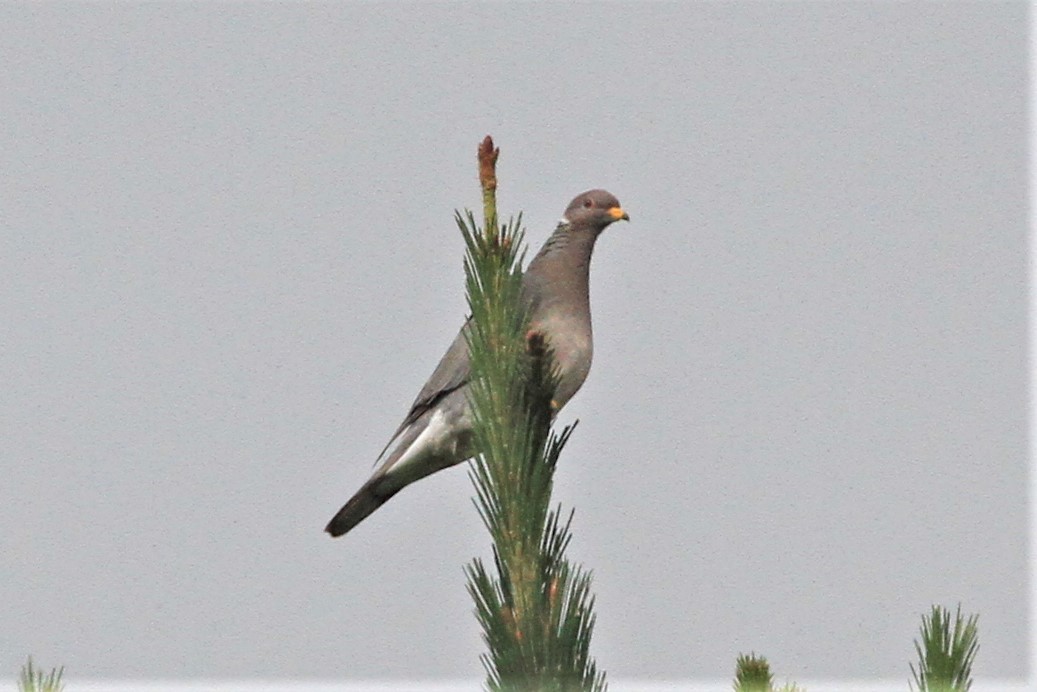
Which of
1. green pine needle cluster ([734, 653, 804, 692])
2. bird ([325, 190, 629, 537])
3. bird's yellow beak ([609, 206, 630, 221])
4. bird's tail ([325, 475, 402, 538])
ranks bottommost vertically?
green pine needle cluster ([734, 653, 804, 692])

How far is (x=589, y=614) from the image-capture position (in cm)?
299

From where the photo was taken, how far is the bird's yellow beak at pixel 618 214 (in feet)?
21.8

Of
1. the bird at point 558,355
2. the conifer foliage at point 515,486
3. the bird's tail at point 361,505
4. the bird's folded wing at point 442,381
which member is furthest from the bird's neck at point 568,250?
the conifer foliage at point 515,486

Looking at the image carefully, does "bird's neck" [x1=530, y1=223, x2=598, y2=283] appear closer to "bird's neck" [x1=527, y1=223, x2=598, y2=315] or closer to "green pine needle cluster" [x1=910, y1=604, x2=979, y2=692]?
"bird's neck" [x1=527, y1=223, x2=598, y2=315]

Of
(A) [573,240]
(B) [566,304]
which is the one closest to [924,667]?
(B) [566,304]

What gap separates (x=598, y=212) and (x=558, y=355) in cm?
97

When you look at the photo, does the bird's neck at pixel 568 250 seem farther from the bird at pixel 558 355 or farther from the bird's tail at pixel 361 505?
the bird's tail at pixel 361 505

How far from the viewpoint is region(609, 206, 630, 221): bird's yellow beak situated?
6645mm

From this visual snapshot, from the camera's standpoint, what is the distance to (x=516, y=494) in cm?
311

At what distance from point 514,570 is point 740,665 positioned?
20.2 inches

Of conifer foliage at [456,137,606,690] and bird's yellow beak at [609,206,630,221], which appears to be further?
bird's yellow beak at [609,206,630,221]

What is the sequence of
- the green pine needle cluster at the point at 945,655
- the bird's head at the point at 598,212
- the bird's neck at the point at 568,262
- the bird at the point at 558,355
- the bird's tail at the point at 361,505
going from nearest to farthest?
the green pine needle cluster at the point at 945,655 < the bird at the point at 558,355 < the bird's neck at the point at 568,262 < the bird's tail at the point at 361,505 < the bird's head at the point at 598,212

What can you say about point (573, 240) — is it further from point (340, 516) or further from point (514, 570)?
point (514, 570)

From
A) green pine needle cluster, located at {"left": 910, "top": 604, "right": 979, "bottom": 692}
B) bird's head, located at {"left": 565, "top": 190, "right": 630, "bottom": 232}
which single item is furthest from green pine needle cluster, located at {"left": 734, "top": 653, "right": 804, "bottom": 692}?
bird's head, located at {"left": 565, "top": 190, "right": 630, "bottom": 232}
